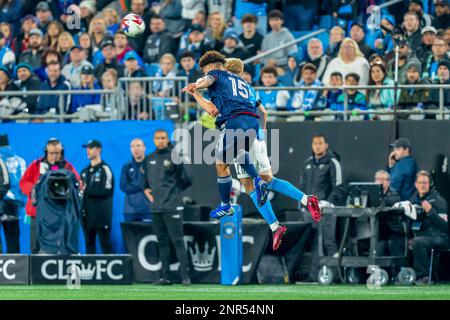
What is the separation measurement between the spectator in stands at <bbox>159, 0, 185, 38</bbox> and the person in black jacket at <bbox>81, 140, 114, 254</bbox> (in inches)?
174

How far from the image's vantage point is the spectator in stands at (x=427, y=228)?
22.2 m

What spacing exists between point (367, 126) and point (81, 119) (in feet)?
17.3

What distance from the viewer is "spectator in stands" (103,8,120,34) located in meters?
28.4

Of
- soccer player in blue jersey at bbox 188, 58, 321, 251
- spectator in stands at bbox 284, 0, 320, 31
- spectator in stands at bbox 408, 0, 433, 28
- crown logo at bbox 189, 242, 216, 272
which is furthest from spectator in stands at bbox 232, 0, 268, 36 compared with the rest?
soccer player in blue jersey at bbox 188, 58, 321, 251

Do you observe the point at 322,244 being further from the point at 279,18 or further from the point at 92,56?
the point at 92,56

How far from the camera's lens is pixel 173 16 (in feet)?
91.8

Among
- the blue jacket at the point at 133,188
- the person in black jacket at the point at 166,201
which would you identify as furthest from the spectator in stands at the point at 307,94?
the blue jacket at the point at 133,188

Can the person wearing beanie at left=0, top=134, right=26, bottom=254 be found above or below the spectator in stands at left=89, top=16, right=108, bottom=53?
below

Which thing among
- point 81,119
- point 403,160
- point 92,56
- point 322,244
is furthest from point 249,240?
point 92,56

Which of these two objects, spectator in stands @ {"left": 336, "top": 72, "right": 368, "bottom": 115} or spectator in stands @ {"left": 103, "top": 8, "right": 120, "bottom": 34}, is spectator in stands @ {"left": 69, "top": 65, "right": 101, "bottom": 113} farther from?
spectator in stands @ {"left": 336, "top": 72, "right": 368, "bottom": 115}

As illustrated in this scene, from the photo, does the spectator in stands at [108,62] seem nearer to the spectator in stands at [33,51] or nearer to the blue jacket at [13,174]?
the spectator in stands at [33,51]

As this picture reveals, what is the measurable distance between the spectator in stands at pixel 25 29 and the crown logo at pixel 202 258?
7.68 metres

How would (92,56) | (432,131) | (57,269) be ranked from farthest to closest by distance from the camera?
1. (92,56)
2. (432,131)
3. (57,269)

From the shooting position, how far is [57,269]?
2203 centimetres
